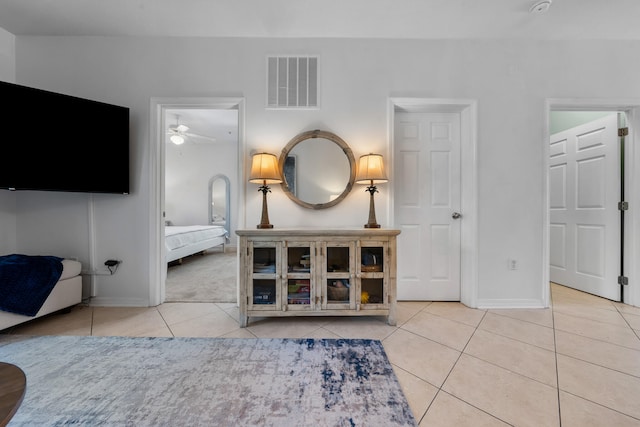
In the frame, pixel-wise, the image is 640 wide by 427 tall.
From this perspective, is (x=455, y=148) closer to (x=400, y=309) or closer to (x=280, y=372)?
(x=400, y=309)

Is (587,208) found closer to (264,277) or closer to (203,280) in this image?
(264,277)

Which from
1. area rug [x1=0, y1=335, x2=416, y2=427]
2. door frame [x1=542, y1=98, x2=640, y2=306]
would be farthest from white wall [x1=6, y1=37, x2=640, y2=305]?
area rug [x1=0, y1=335, x2=416, y2=427]

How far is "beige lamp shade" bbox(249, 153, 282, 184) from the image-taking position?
85.0 inches

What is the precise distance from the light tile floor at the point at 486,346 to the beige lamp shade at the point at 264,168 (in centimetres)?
126

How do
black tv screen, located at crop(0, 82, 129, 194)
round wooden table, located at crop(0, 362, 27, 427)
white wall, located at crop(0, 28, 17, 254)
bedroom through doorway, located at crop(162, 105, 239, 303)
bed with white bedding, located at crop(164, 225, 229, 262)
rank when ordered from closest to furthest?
round wooden table, located at crop(0, 362, 27, 427) < black tv screen, located at crop(0, 82, 129, 194) < white wall, located at crop(0, 28, 17, 254) < bed with white bedding, located at crop(164, 225, 229, 262) < bedroom through doorway, located at crop(162, 105, 239, 303)

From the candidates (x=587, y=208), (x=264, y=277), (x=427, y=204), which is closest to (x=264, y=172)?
(x=264, y=277)

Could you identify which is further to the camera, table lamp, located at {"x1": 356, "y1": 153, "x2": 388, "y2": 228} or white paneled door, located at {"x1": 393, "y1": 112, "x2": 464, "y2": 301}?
white paneled door, located at {"x1": 393, "y1": 112, "x2": 464, "y2": 301}

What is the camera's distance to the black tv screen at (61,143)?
194cm

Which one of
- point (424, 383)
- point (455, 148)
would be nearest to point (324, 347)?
point (424, 383)

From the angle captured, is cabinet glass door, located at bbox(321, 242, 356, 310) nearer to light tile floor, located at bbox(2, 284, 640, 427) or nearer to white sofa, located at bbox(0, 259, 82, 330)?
light tile floor, located at bbox(2, 284, 640, 427)

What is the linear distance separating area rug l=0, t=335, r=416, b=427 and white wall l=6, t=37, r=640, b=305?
37.2 inches

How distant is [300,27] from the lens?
2277 millimetres

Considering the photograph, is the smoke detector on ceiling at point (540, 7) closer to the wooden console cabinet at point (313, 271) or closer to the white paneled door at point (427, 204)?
the white paneled door at point (427, 204)

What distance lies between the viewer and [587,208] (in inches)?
108
